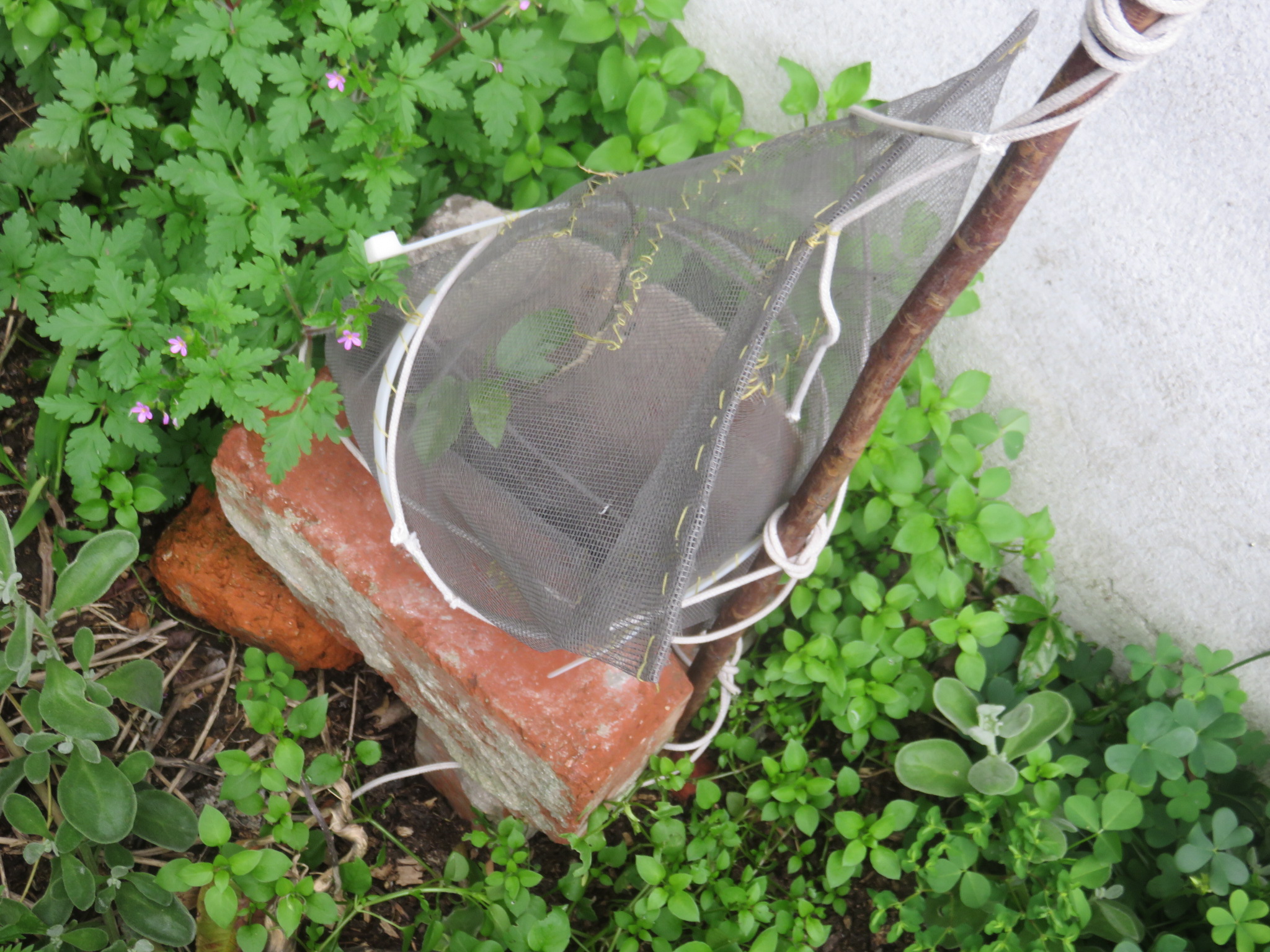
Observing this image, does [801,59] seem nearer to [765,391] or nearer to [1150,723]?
[765,391]

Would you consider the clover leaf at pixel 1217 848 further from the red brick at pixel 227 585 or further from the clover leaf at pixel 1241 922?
the red brick at pixel 227 585

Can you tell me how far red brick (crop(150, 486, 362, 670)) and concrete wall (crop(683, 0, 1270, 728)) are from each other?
1.60 metres

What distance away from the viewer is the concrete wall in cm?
152

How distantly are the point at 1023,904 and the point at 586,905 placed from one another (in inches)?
34.9

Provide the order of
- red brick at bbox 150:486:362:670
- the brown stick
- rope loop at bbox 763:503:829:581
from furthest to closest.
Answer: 1. red brick at bbox 150:486:362:670
2. rope loop at bbox 763:503:829:581
3. the brown stick

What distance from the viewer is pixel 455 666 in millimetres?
1530

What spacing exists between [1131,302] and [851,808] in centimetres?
124

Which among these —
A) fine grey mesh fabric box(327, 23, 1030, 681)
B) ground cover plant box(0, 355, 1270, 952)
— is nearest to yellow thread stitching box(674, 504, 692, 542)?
fine grey mesh fabric box(327, 23, 1030, 681)

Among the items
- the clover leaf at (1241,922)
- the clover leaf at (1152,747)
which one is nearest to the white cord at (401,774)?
the clover leaf at (1152,747)

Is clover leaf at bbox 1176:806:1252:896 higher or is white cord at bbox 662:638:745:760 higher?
clover leaf at bbox 1176:806:1252:896

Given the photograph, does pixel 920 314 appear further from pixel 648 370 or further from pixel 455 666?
pixel 455 666

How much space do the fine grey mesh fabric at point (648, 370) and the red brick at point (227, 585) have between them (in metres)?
0.62

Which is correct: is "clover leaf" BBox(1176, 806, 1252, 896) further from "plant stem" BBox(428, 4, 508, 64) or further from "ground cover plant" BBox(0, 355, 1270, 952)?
"plant stem" BBox(428, 4, 508, 64)

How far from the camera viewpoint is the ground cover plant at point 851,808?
1459 mm
